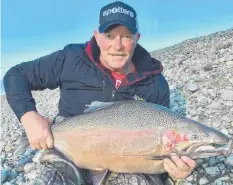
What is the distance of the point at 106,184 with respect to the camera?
13.0 ft

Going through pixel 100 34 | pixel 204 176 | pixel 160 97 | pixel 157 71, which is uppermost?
pixel 100 34

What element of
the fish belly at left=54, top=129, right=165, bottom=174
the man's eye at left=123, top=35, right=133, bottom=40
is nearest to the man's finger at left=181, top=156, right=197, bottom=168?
the fish belly at left=54, top=129, right=165, bottom=174

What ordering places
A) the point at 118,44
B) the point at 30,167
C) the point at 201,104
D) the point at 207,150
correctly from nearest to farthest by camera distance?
the point at 207,150
the point at 118,44
the point at 30,167
the point at 201,104

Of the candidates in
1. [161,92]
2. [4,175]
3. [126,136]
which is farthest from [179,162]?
[4,175]

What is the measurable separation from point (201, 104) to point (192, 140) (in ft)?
12.1

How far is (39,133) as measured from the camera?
3.70m

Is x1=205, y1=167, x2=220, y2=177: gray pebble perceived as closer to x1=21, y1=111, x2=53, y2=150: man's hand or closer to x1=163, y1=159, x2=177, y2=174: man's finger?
x1=163, y1=159, x2=177, y2=174: man's finger

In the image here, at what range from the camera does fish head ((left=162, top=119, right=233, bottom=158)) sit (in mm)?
3486

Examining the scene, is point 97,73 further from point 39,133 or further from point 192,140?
point 192,140

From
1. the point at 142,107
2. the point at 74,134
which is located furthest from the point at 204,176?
the point at 74,134

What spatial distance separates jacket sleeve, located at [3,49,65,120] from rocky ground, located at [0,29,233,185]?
1.60 ft

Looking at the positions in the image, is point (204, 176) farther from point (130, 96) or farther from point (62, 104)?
point (62, 104)

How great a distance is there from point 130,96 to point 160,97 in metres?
0.37

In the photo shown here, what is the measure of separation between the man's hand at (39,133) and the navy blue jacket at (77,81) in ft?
1.23
